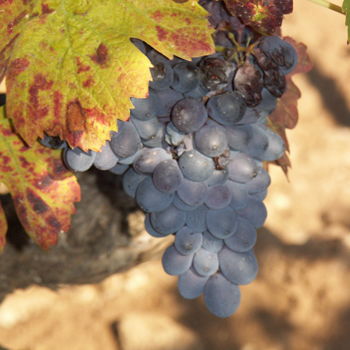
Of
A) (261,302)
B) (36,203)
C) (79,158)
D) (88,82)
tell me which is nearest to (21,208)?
(36,203)

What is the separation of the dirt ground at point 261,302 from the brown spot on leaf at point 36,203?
2.66 ft

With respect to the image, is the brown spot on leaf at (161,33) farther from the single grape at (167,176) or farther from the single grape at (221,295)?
the single grape at (221,295)

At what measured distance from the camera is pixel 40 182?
81cm

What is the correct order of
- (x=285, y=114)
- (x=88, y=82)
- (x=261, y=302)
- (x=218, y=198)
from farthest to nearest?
(x=261, y=302) < (x=285, y=114) < (x=218, y=198) < (x=88, y=82)

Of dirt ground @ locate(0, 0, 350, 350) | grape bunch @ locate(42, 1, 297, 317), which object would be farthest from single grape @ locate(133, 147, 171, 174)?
dirt ground @ locate(0, 0, 350, 350)

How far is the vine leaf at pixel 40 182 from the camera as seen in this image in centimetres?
80

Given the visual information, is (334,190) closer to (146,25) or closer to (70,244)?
(70,244)

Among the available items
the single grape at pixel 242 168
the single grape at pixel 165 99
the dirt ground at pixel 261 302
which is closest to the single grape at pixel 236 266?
the single grape at pixel 242 168

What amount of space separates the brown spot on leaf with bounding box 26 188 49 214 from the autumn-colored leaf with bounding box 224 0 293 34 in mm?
378

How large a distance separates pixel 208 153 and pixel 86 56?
20cm

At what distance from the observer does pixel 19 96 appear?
0.69 m

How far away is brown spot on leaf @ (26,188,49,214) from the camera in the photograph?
811 millimetres

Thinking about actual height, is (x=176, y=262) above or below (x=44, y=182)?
below

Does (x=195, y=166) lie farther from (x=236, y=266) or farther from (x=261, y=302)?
(x=261, y=302)
